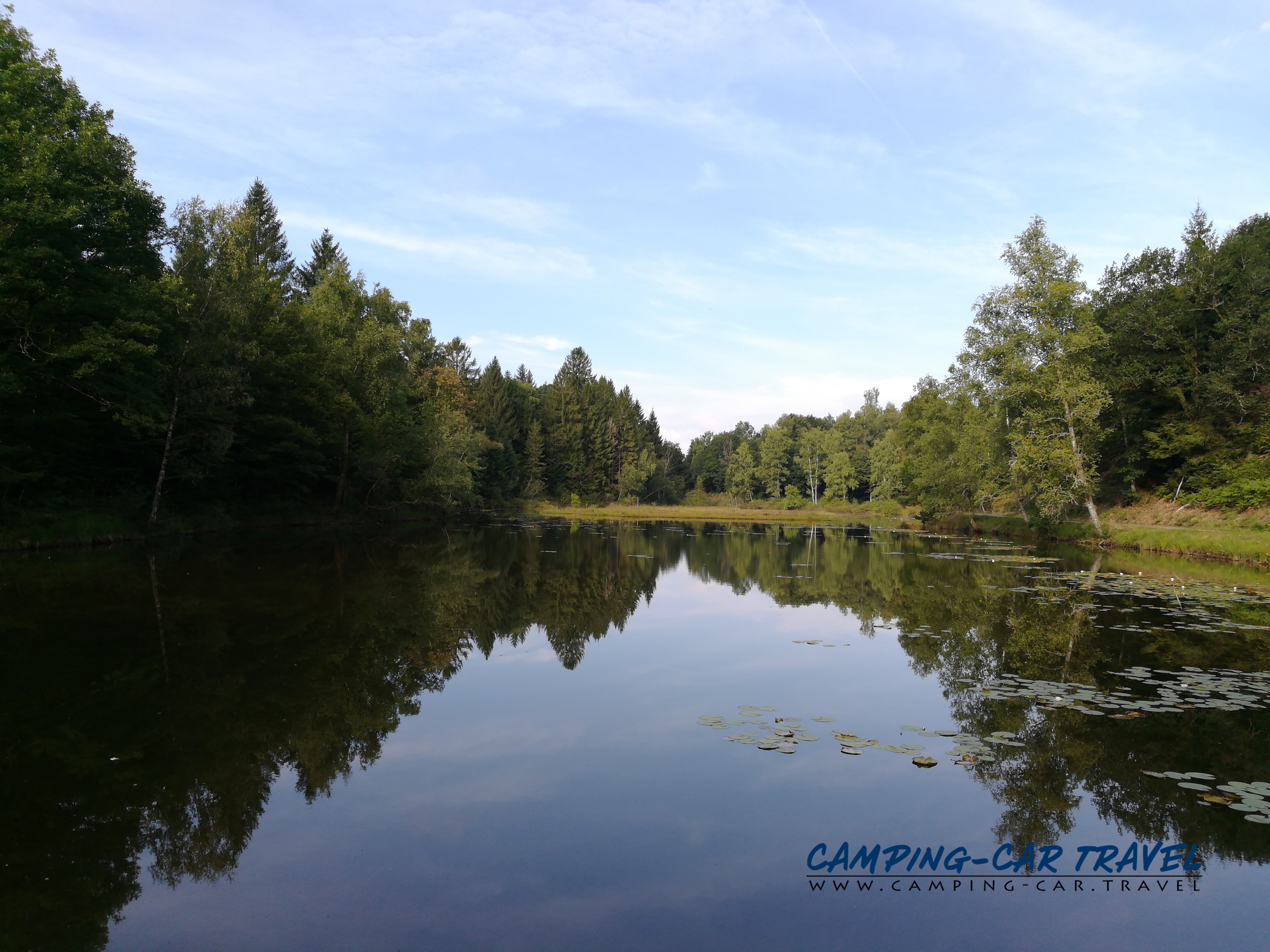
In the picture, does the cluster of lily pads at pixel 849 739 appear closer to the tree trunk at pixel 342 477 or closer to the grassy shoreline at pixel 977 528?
the grassy shoreline at pixel 977 528

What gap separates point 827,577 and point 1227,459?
2467cm

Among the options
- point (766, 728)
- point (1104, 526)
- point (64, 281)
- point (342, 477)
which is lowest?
point (766, 728)

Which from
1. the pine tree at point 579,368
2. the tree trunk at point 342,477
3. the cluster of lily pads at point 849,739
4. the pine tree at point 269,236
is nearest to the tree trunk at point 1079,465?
the cluster of lily pads at point 849,739

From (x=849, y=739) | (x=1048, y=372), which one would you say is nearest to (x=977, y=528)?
(x=1048, y=372)

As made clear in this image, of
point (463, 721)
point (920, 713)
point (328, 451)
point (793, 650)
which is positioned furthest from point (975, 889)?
point (328, 451)

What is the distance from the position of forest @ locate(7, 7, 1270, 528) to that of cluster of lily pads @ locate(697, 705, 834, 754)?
869 inches

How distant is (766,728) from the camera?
8.28m

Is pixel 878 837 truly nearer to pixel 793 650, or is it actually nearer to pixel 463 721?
pixel 463 721

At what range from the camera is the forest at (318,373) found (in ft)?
70.8

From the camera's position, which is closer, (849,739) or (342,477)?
(849,739)

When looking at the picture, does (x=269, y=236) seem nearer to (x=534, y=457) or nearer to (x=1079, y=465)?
(x=534, y=457)

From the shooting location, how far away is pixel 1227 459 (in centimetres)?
3391

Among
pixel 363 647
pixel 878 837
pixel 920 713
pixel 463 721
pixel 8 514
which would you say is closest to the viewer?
pixel 878 837

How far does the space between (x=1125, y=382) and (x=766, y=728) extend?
38808mm
